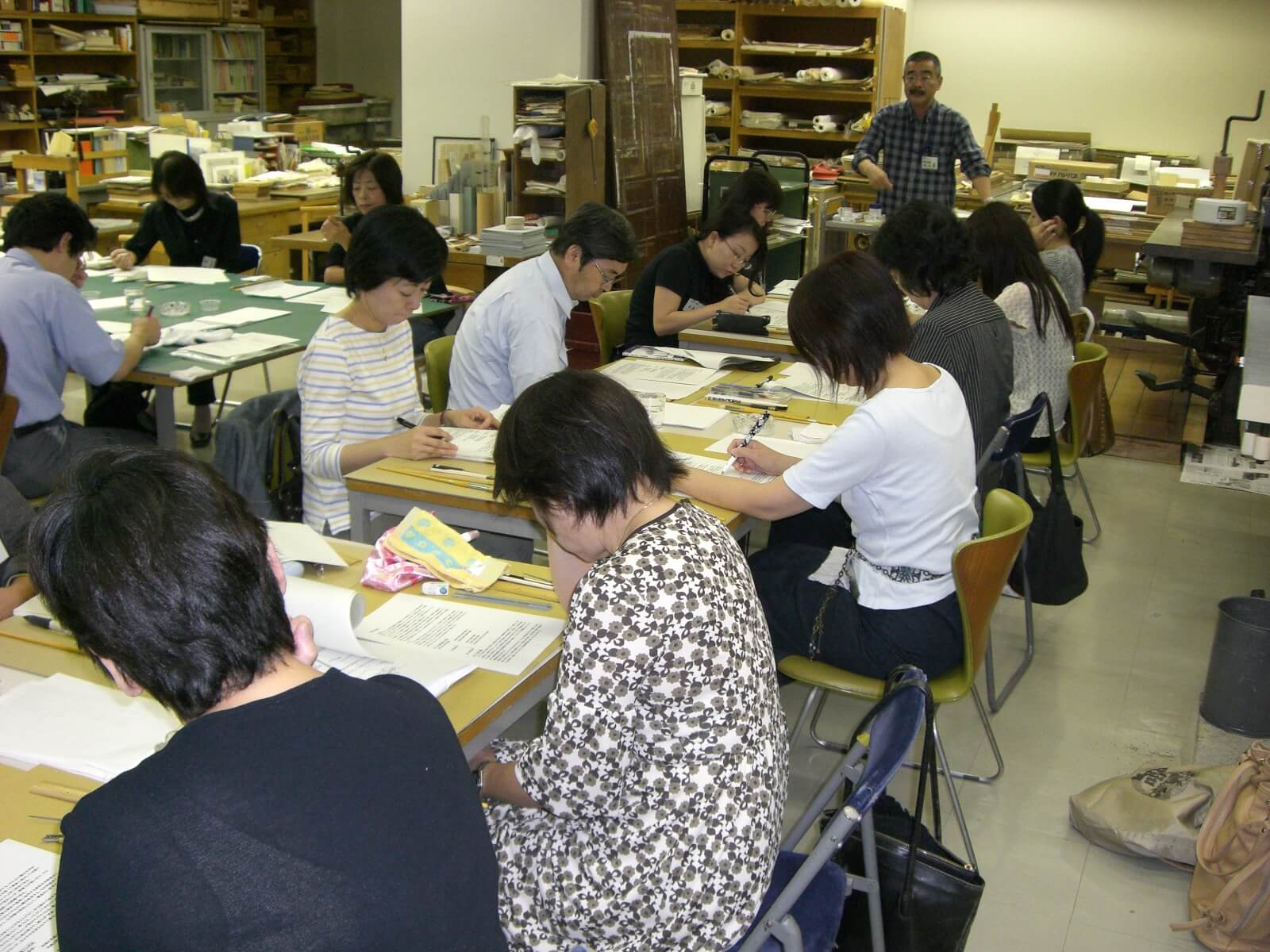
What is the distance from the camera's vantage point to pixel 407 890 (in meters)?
1.04

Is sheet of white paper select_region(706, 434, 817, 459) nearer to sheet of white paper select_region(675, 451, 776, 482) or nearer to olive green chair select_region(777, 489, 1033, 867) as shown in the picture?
sheet of white paper select_region(675, 451, 776, 482)

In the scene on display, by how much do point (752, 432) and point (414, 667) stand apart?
4.90 ft

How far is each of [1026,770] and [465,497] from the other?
63.2 inches

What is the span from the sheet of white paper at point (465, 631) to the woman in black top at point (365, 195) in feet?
10.0

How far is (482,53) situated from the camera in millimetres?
6422

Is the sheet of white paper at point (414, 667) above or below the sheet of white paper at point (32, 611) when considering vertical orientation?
above

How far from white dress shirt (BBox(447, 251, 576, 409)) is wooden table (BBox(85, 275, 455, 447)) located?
81cm

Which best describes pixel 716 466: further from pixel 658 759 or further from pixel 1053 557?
pixel 658 759

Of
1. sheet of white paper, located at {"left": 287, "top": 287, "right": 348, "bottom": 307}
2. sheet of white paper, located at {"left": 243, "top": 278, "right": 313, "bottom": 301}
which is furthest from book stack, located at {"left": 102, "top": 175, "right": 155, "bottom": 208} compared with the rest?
sheet of white paper, located at {"left": 287, "top": 287, "right": 348, "bottom": 307}

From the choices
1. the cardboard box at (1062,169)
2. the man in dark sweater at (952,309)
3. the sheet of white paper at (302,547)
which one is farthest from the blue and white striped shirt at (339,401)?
the cardboard box at (1062,169)

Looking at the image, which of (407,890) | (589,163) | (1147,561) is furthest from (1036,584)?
(589,163)

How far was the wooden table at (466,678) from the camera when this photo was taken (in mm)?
1710

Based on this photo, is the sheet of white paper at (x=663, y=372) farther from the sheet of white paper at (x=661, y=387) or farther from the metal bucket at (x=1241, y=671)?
the metal bucket at (x=1241, y=671)

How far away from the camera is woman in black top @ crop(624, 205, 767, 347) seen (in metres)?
4.30
